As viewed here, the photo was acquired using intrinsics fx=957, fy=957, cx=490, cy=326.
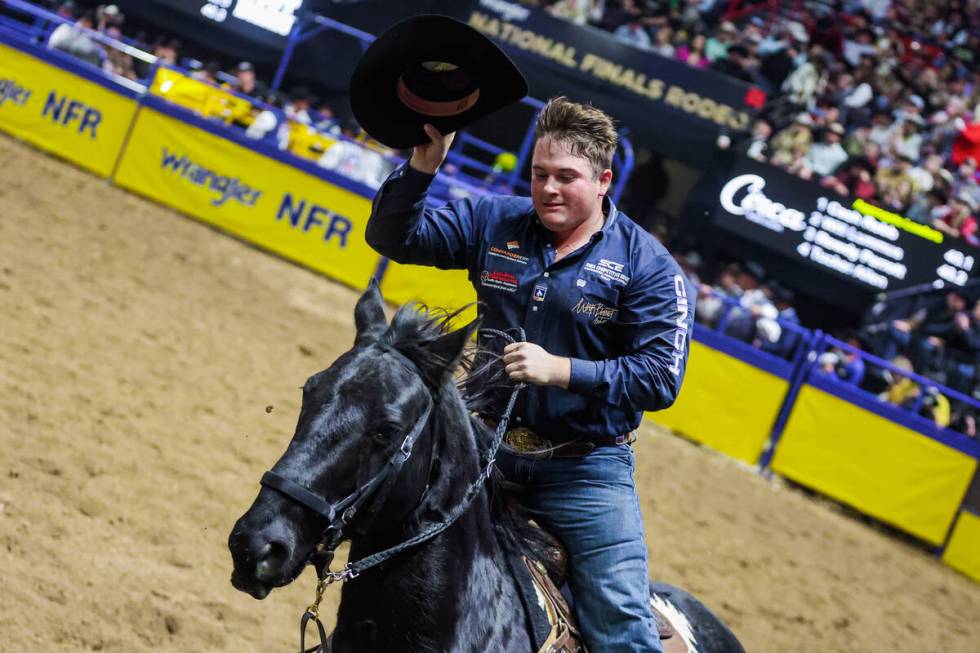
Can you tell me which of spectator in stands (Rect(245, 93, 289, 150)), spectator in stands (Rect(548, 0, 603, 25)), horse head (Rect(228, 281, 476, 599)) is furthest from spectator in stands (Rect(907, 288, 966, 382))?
horse head (Rect(228, 281, 476, 599))

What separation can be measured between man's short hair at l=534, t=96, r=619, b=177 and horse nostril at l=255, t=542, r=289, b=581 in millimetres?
1507

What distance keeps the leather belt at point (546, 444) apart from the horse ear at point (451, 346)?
0.61 meters

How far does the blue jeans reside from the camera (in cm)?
298

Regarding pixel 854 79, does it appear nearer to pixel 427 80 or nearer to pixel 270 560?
pixel 427 80

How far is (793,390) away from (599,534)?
9074 mm

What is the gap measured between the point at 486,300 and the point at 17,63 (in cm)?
1283

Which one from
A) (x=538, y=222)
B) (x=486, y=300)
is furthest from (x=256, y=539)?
(x=538, y=222)

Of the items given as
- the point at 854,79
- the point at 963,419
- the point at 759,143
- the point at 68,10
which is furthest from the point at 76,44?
the point at 963,419

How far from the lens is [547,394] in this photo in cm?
306

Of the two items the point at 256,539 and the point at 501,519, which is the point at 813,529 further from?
the point at 256,539

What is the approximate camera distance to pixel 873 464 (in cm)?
1112

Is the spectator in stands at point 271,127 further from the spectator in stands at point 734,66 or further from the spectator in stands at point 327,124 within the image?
the spectator in stands at point 734,66

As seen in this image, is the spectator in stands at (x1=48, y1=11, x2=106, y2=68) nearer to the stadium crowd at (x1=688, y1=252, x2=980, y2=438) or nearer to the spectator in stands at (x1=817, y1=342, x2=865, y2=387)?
the stadium crowd at (x1=688, y1=252, x2=980, y2=438)

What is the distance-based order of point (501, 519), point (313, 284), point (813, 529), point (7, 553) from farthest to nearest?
point (313, 284) < point (813, 529) < point (7, 553) < point (501, 519)
